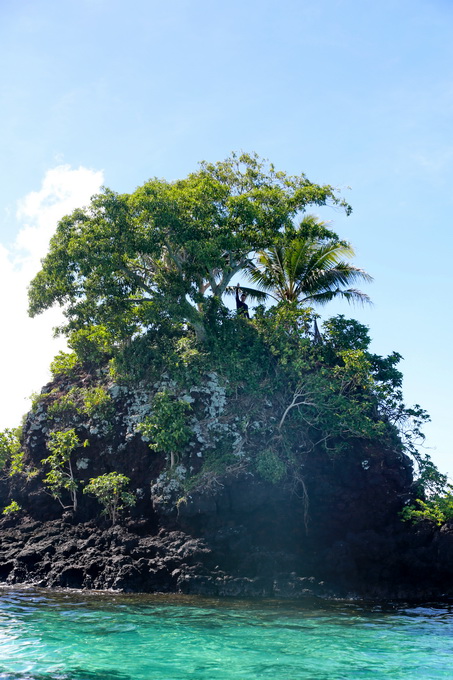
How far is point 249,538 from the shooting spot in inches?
686

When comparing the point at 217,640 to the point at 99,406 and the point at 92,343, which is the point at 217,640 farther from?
the point at 92,343

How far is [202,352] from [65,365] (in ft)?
18.9

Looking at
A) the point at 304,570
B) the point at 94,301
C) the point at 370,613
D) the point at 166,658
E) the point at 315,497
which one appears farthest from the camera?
→ the point at 94,301

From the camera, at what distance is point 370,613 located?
14391 mm

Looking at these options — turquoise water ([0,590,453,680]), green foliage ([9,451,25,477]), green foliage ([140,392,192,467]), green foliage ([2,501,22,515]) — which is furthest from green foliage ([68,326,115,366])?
turquoise water ([0,590,453,680])

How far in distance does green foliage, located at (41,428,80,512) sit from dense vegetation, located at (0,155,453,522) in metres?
0.06

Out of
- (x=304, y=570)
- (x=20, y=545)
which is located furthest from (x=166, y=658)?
(x=20, y=545)

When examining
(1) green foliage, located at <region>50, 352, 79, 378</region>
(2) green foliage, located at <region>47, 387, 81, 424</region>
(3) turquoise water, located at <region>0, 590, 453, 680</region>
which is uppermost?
(1) green foliage, located at <region>50, 352, 79, 378</region>

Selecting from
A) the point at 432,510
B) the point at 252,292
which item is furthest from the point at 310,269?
the point at 432,510

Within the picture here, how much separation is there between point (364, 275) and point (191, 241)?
7380 millimetres

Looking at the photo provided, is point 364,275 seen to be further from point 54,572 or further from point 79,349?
point 54,572

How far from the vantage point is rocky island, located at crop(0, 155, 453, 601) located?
17062 mm

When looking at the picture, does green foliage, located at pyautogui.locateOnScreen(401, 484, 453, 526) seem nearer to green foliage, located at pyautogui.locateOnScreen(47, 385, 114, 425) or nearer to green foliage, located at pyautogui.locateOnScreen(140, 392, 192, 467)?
green foliage, located at pyautogui.locateOnScreen(140, 392, 192, 467)

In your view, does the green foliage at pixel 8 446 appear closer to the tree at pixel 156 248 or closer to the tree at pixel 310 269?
the tree at pixel 156 248
